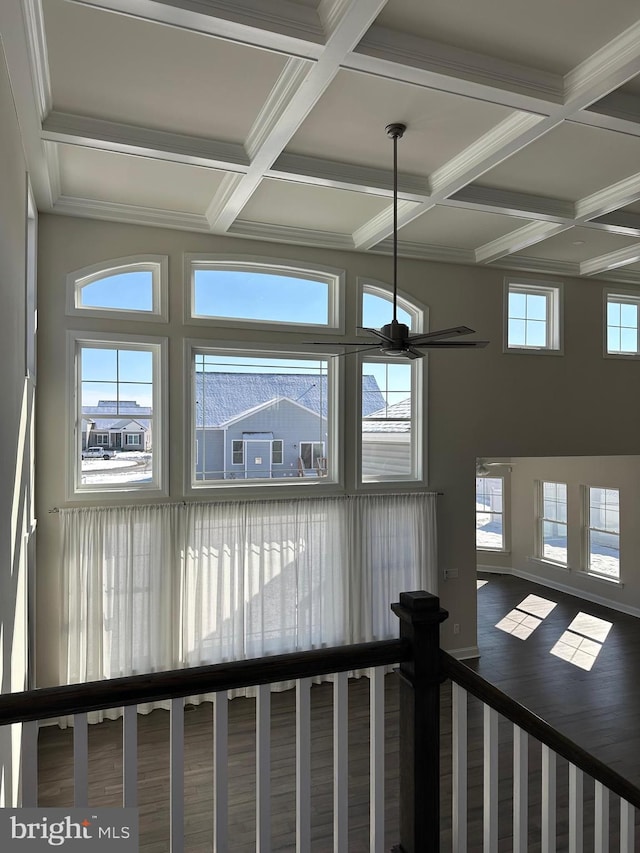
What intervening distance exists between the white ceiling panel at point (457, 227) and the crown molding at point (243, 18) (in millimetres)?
2544

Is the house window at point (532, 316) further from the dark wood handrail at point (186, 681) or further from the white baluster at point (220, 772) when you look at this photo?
the white baluster at point (220, 772)

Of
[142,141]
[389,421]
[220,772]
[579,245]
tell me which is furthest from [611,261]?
[220,772]

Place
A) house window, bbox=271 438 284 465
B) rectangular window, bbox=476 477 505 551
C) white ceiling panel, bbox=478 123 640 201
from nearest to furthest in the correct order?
white ceiling panel, bbox=478 123 640 201
house window, bbox=271 438 284 465
rectangular window, bbox=476 477 505 551

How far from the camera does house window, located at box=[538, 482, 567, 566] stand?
1005cm

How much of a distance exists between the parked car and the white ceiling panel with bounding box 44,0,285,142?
2.73 metres

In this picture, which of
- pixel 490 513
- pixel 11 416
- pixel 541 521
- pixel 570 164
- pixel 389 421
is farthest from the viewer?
pixel 490 513

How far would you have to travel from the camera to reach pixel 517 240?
19.3 ft

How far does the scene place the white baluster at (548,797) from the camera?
185 centimetres

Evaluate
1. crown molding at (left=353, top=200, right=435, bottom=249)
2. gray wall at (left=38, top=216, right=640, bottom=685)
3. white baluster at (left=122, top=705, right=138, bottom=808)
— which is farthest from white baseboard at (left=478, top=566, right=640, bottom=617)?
white baluster at (left=122, top=705, right=138, bottom=808)

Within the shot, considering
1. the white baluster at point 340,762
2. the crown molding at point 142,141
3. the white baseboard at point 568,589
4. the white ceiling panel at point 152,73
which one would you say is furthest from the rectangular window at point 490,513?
the white baluster at point 340,762

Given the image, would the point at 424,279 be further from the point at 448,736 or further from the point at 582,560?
the point at 582,560

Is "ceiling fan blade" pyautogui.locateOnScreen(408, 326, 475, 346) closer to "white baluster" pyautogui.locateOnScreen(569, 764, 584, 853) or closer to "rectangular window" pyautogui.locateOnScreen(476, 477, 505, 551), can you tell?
"white baluster" pyautogui.locateOnScreen(569, 764, 584, 853)

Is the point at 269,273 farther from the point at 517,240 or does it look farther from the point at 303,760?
the point at 303,760

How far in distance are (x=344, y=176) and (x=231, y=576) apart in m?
3.61
